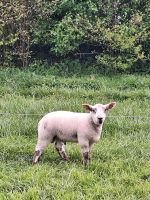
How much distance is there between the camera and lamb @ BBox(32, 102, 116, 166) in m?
7.16

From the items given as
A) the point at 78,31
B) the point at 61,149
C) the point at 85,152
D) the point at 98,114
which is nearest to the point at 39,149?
the point at 61,149

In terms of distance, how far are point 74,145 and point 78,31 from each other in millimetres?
6121

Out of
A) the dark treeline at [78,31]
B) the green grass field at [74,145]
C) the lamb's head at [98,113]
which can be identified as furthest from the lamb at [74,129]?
the dark treeline at [78,31]

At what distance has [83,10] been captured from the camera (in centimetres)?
1434

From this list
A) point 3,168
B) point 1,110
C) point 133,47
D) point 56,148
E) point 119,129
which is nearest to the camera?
point 3,168

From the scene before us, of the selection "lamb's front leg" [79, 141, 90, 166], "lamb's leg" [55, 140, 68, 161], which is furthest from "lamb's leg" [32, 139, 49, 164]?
"lamb's front leg" [79, 141, 90, 166]

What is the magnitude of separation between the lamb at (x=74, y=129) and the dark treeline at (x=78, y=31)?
6310mm

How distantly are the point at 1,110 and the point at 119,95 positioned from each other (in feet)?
9.87

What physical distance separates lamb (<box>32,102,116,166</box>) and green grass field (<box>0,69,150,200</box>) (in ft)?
0.91

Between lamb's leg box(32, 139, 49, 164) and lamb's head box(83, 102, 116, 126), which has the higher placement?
lamb's head box(83, 102, 116, 126)

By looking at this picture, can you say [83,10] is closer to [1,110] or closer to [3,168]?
[1,110]

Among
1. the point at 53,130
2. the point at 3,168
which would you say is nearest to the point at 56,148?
the point at 53,130

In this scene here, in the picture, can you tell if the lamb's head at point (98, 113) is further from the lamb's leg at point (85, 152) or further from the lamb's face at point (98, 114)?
the lamb's leg at point (85, 152)

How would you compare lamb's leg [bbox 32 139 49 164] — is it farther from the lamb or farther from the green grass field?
the green grass field
